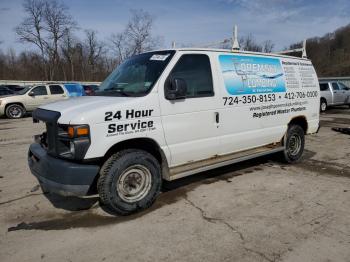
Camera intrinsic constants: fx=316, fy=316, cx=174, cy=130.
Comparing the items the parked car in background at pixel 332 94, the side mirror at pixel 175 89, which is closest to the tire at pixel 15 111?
the side mirror at pixel 175 89

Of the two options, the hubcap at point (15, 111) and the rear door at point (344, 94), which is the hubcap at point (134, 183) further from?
the rear door at point (344, 94)

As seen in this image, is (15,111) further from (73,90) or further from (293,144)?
(293,144)

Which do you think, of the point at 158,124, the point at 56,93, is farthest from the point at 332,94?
the point at 158,124

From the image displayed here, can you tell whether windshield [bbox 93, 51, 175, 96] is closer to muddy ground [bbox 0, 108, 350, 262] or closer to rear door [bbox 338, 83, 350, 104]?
muddy ground [bbox 0, 108, 350, 262]

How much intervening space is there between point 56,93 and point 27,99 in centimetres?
155

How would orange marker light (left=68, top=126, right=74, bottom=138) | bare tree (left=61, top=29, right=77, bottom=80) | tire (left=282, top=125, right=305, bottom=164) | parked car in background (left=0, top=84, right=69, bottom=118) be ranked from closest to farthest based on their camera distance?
1. orange marker light (left=68, top=126, right=74, bottom=138)
2. tire (left=282, top=125, right=305, bottom=164)
3. parked car in background (left=0, top=84, right=69, bottom=118)
4. bare tree (left=61, top=29, right=77, bottom=80)

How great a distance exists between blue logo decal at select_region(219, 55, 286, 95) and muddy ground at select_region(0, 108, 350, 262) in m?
1.60

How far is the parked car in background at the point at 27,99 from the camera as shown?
17172 millimetres

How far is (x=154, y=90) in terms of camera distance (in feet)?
13.7

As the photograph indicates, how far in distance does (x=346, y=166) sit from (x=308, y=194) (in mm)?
2182

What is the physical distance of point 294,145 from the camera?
6.70 metres

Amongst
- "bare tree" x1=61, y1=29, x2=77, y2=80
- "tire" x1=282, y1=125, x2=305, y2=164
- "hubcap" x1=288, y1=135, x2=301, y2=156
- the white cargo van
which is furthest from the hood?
"bare tree" x1=61, y1=29, x2=77, y2=80

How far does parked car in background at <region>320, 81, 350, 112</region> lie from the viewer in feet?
62.7

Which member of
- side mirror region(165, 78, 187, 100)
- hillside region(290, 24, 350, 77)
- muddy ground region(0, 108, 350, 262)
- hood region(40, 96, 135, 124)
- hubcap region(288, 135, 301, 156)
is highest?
hillside region(290, 24, 350, 77)
